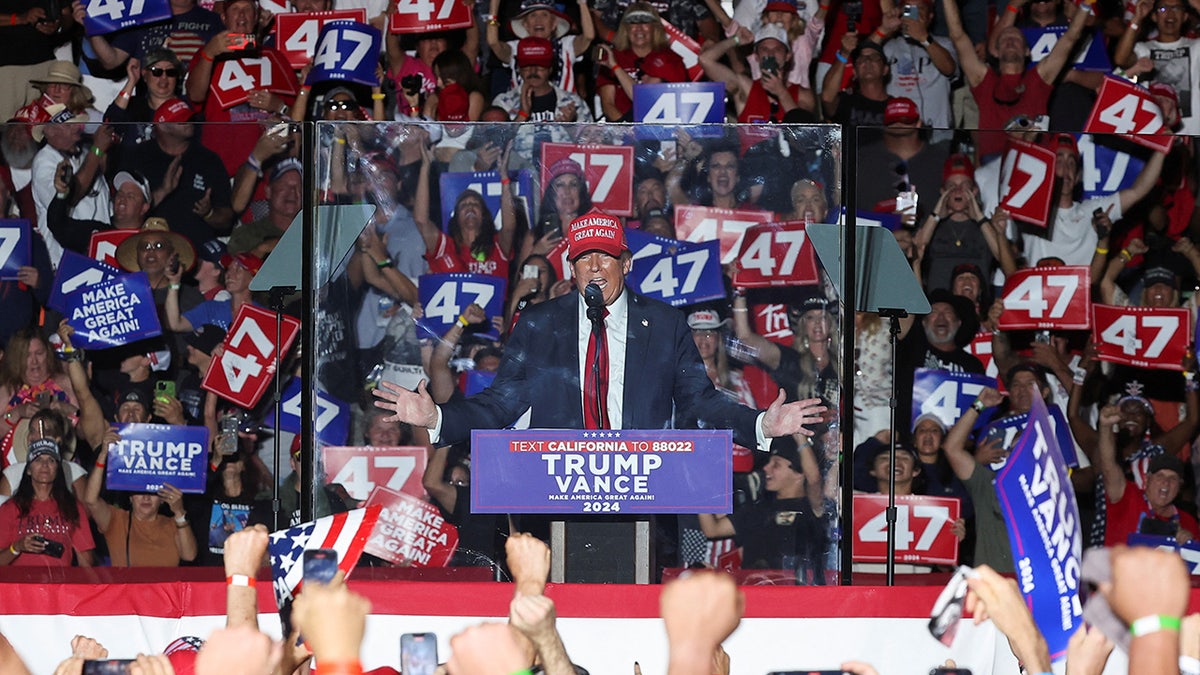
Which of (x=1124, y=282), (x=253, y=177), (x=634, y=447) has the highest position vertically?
(x=253, y=177)

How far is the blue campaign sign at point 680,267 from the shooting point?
16.3 feet

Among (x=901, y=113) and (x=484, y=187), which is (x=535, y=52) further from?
(x=484, y=187)

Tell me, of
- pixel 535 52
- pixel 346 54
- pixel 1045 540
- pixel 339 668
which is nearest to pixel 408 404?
pixel 1045 540

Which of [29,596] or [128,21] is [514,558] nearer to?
[29,596]

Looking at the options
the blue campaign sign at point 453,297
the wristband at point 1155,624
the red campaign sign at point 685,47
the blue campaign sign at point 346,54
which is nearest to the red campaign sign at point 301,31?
the blue campaign sign at point 346,54

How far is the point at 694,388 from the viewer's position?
4.98 meters

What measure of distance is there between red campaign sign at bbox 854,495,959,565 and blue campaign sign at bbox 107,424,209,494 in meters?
2.37

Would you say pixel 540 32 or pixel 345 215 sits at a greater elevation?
pixel 540 32

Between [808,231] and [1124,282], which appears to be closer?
[808,231]

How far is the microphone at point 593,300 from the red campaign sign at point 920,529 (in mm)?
1158

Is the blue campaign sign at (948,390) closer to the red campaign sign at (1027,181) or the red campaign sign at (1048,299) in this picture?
the red campaign sign at (1048,299)

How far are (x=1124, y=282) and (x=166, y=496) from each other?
11.7ft

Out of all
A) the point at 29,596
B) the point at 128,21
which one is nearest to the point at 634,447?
the point at 29,596

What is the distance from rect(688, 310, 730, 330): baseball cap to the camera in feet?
16.3
